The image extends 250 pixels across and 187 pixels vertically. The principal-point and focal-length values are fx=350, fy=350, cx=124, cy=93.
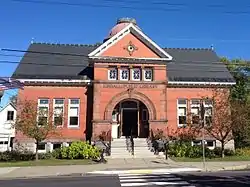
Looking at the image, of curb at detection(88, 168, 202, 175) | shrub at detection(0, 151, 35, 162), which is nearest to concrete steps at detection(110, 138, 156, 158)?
shrub at detection(0, 151, 35, 162)

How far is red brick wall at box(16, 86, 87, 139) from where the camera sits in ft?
102

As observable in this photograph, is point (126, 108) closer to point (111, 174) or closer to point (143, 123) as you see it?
point (143, 123)

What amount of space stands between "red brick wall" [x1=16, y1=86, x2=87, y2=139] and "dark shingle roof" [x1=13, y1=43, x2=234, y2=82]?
43.9 inches

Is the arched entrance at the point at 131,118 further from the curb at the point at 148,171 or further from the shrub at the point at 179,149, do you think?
the curb at the point at 148,171

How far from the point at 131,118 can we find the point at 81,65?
282 inches

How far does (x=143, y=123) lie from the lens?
32375mm

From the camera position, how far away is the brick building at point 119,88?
30.6 metres

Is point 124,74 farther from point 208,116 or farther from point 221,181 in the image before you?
point 221,181

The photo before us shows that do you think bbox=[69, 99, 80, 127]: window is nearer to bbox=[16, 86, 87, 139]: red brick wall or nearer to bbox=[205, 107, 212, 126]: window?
bbox=[16, 86, 87, 139]: red brick wall

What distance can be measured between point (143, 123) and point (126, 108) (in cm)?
211

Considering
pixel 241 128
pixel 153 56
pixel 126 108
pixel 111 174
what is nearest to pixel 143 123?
pixel 126 108

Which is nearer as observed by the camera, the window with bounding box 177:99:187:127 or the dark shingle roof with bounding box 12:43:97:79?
the dark shingle roof with bounding box 12:43:97:79

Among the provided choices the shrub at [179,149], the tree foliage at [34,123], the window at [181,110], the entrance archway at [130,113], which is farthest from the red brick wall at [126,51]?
the tree foliage at [34,123]

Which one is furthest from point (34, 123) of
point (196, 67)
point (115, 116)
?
point (196, 67)
